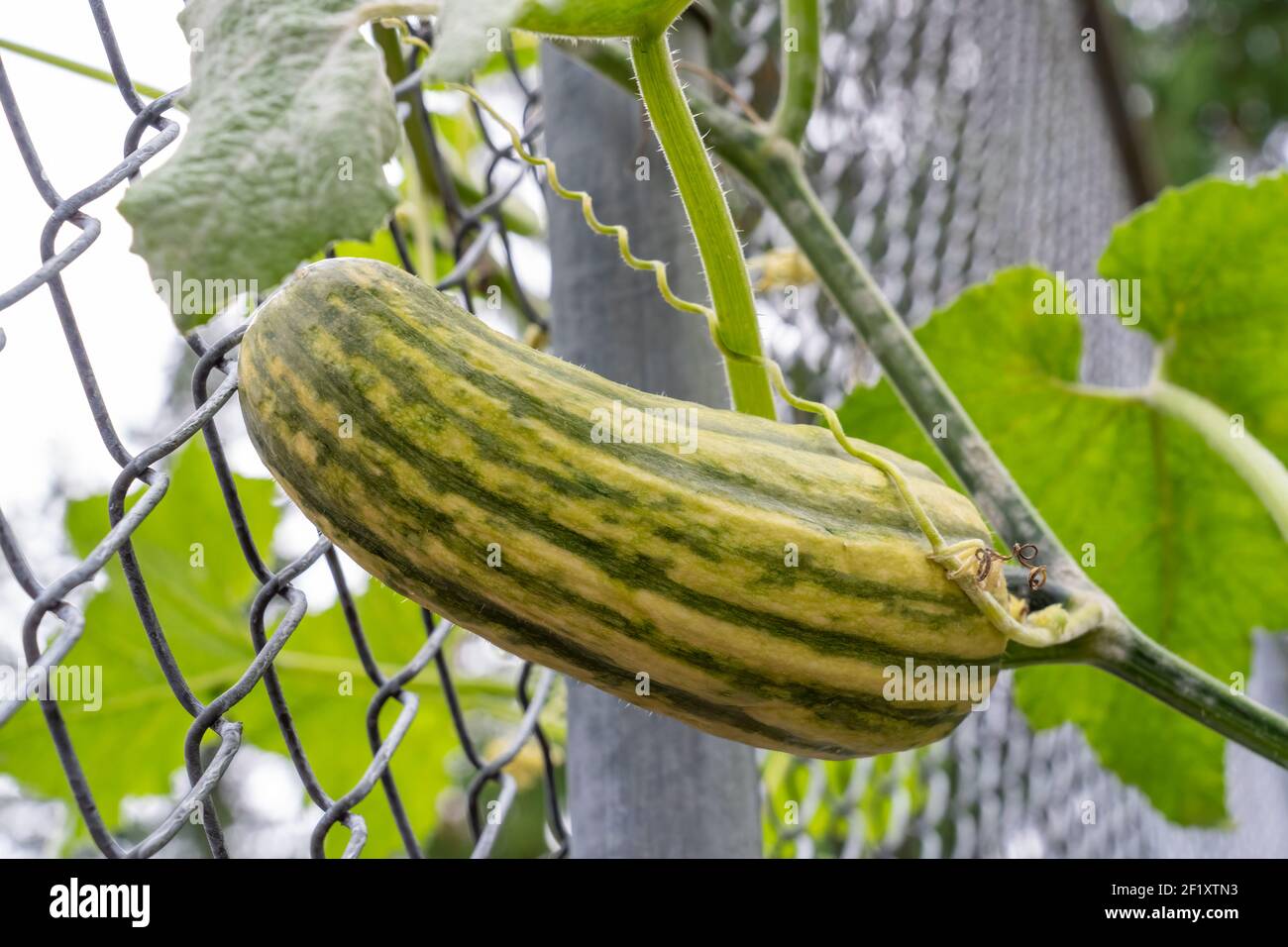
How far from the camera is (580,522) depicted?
36cm

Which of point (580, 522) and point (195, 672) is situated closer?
point (580, 522)

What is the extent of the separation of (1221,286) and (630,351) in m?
0.41

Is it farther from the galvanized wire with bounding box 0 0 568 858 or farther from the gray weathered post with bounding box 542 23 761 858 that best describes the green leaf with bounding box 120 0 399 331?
the gray weathered post with bounding box 542 23 761 858

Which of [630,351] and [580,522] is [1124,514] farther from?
[580,522]

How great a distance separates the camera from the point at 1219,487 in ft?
2.50

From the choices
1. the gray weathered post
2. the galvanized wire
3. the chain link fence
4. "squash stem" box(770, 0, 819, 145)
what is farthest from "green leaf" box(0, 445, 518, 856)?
"squash stem" box(770, 0, 819, 145)

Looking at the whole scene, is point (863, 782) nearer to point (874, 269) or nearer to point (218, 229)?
point (874, 269)

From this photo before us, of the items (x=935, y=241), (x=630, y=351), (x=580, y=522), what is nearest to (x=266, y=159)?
(x=580, y=522)

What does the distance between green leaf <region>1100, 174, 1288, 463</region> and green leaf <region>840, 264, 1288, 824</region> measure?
0.06 feet

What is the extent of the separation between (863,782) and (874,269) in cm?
61

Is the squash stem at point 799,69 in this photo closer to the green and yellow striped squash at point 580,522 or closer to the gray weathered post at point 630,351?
the gray weathered post at point 630,351

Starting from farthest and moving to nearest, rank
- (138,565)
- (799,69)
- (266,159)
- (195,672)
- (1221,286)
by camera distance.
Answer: (195,672), (1221,286), (799,69), (138,565), (266,159)

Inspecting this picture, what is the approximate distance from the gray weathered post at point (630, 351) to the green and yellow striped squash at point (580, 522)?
0.66 ft
